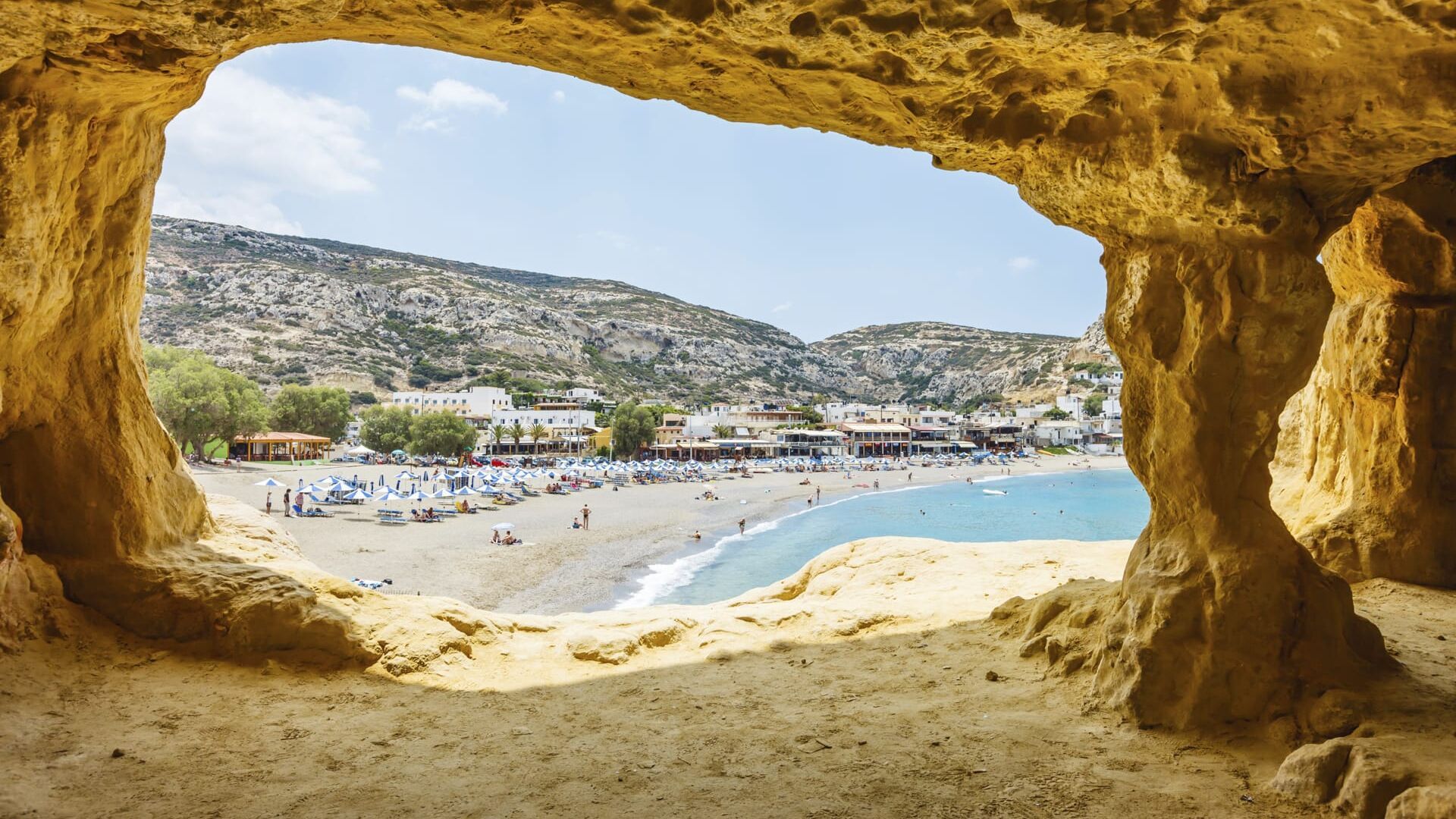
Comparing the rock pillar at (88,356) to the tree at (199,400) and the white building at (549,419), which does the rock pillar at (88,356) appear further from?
the white building at (549,419)

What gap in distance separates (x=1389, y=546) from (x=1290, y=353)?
4518mm

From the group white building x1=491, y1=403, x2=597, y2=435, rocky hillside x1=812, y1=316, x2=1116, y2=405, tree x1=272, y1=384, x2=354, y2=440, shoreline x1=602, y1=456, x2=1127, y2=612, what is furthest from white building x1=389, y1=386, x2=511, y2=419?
rocky hillside x1=812, y1=316, x2=1116, y2=405

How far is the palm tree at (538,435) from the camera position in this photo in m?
70.8

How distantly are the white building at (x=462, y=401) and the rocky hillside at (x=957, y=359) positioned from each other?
286 feet

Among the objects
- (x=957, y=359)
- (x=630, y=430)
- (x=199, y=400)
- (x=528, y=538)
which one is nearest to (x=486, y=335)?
(x=630, y=430)

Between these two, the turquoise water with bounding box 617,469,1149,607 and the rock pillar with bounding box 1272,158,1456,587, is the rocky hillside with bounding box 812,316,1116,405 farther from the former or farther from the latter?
the rock pillar with bounding box 1272,158,1456,587

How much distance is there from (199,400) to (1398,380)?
52062 mm

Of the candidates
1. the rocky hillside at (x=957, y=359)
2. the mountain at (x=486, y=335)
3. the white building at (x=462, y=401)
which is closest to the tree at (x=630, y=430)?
the white building at (x=462, y=401)

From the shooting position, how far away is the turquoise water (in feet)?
80.4

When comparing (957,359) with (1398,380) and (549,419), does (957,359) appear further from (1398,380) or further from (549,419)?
(1398,380)

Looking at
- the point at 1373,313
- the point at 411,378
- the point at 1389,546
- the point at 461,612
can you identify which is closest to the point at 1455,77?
the point at 1373,313

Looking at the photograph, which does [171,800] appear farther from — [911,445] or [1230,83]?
[911,445]

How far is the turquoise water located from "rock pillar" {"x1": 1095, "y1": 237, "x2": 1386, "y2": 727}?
16.5 metres

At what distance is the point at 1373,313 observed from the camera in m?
7.76
